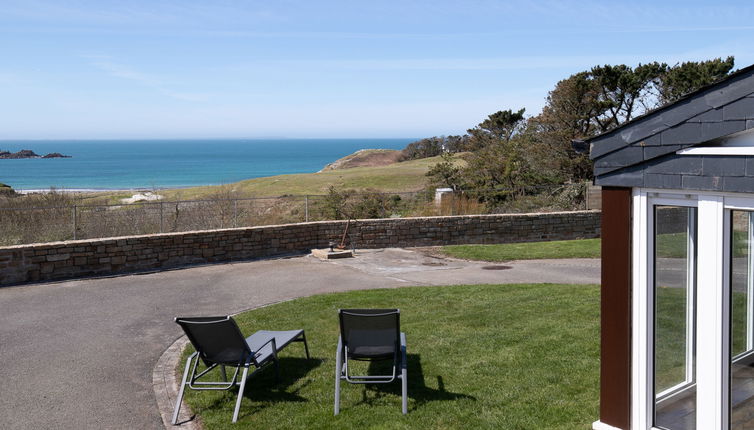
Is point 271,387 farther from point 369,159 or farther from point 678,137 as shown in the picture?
point 369,159

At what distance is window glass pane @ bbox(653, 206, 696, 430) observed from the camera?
510 cm

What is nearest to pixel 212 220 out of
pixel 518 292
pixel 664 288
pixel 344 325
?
pixel 518 292

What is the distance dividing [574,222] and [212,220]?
1136 cm

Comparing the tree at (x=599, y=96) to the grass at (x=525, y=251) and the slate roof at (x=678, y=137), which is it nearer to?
the grass at (x=525, y=251)

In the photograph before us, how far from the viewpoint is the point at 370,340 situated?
23.2 ft

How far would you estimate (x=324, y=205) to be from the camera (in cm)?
2180

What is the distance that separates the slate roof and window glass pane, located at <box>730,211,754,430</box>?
47cm

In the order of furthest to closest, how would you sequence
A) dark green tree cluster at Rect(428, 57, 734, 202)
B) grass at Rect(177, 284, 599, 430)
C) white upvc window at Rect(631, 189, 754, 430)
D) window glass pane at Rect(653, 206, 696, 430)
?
dark green tree cluster at Rect(428, 57, 734, 202) → grass at Rect(177, 284, 599, 430) → window glass pane at Rect(653, 206, 696, 430) → white upvc window at Rect(631, 189, 754, 430)

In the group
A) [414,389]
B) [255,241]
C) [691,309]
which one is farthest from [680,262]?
[255,241]

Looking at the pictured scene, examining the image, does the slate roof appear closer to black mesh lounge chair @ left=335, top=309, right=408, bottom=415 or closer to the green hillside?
black mesh lounge chair @ left=335, top=309, right=408, bottom=415

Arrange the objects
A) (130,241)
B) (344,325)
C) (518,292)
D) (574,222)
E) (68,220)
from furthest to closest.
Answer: (574,222) → (68,220) → (130,241) → (518,292) → (344,325)

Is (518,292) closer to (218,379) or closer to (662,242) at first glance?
(218,379)

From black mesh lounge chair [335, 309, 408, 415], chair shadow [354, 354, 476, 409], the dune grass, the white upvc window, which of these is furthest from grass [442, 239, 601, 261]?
the dune grass

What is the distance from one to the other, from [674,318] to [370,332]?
3104mm
